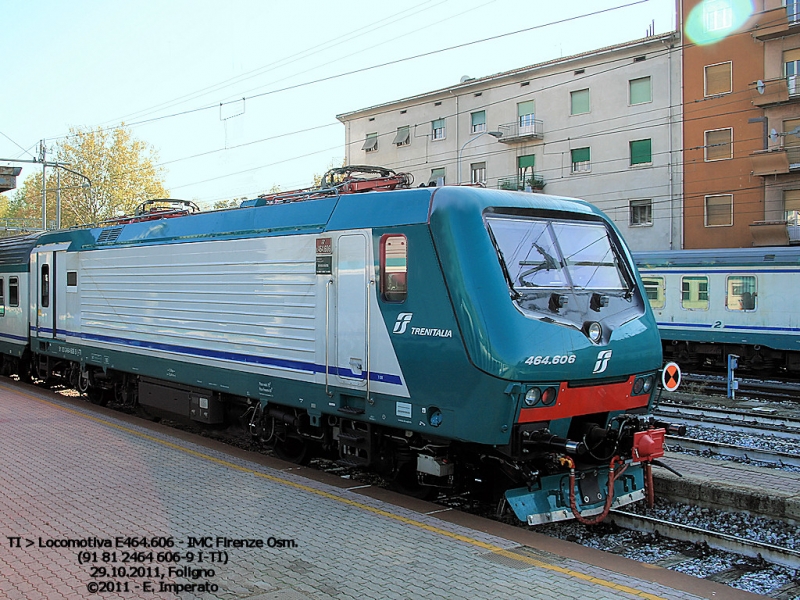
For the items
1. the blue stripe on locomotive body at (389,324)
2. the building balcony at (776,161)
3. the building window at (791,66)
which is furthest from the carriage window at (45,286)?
the building window at (791,66)

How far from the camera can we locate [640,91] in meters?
33.1

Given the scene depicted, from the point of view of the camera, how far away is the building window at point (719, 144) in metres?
30.7

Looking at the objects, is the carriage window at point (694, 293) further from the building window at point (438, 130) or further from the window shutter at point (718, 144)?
the building window at point (438, 130)

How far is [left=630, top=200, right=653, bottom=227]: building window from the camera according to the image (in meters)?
32.9

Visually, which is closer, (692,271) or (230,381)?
(230,381)

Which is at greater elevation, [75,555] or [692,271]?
Answer: [692,271]

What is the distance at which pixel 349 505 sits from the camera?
23.8 ft

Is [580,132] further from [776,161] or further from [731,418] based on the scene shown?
[731,418]

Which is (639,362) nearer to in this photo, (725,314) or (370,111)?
(725,314)

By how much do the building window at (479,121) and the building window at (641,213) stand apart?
29.9 feet

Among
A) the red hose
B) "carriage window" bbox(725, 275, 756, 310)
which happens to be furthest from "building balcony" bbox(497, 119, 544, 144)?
the red hose

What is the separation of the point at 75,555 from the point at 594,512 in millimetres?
4494

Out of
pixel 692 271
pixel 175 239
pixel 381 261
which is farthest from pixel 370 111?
pixel 381 261

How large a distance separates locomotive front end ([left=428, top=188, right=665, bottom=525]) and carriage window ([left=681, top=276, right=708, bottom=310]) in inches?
563
